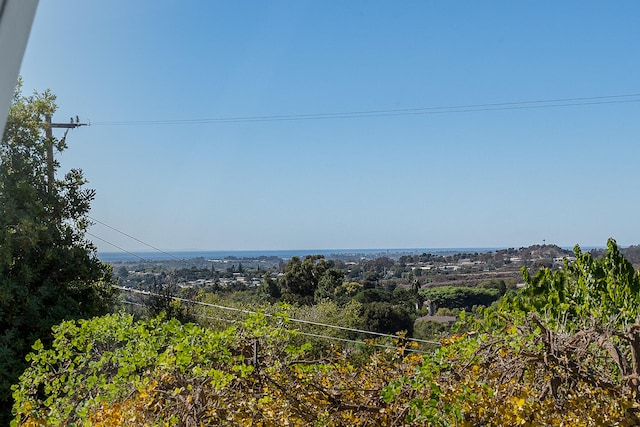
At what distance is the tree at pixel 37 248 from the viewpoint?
3.84 metres

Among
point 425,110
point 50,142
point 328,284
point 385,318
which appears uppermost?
point 425,110

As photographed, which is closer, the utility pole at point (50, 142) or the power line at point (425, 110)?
the utility pole at point (50, 142)

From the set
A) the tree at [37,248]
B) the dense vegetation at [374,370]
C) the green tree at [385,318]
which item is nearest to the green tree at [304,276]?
the green tree at [385,318]

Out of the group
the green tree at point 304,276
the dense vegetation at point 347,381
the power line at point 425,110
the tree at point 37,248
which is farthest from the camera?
the power line at point 425,110

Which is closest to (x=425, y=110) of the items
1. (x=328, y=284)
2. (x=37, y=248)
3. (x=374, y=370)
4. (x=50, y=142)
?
(x=328, y=284)

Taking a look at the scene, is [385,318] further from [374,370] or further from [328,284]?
[374,370]

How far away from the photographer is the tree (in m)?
3.84

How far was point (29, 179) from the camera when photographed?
13.9 feet

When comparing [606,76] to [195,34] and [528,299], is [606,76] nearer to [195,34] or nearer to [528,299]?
[195,34]

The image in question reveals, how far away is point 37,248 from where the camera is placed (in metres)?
4.05

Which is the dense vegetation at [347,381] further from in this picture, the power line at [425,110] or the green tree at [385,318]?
the power line at [425,110]

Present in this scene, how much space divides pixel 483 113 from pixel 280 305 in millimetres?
7582

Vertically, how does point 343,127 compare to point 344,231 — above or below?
above

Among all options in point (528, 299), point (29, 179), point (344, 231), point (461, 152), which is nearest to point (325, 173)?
point (344, 231)
